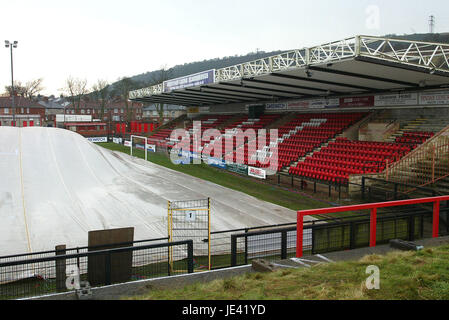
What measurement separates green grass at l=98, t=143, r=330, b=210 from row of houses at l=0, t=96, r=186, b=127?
3784cm

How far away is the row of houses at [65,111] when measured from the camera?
68.4m

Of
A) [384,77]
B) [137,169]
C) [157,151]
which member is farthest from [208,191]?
[157,151]

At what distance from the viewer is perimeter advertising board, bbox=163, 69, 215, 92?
26.8 m

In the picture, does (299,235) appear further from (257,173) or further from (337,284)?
(257,173)

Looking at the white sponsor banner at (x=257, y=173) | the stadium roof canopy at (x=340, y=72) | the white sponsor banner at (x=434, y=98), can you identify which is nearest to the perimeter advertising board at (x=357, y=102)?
the stadium roof canopy at (x=340, y=72)

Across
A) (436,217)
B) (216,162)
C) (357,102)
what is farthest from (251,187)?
(436,217)

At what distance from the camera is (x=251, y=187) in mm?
20516

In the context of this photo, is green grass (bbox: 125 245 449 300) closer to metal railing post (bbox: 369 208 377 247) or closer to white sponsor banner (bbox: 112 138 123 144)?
metal railing post (bbox: 369 208 377 247)

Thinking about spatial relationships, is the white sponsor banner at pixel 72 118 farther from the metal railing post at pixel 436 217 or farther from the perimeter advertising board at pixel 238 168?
the metal railing post at pixel 436 217

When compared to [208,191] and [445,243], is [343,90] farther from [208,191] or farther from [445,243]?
[445,243]

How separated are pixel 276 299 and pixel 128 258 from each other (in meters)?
3.27

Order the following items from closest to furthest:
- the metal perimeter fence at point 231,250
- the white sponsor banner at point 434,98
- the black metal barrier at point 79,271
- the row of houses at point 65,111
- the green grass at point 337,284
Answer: the green grass at point 337,284 → the black metal barrier at point 79,271 → the metal perimeter fence at point 231,250 → the white sponsor banner at point 434,98 → the row of houses at point 65,111

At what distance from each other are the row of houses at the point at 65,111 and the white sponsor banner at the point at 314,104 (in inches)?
1376

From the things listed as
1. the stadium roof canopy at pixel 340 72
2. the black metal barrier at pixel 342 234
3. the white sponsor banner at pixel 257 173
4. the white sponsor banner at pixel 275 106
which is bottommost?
the white sponsor banner at pixel 257 173
